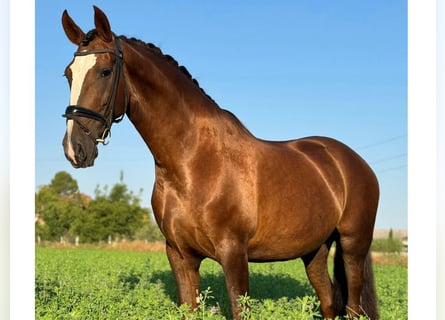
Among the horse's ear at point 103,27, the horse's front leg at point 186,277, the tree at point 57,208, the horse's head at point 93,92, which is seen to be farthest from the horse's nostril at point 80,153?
the tree at point 57,208

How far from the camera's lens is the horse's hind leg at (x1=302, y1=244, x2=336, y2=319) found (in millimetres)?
5665

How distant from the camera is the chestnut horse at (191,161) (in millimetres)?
4043

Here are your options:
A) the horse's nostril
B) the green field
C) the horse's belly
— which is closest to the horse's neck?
the horse's nostril

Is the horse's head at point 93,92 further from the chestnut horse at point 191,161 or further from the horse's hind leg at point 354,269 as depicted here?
the horse's hind leg at point 354,269

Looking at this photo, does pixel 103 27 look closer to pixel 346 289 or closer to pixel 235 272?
pixel 235 272

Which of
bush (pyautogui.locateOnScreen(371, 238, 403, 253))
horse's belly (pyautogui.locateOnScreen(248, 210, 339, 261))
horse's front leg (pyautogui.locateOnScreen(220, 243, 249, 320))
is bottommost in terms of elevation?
bush (pyautogui.locateOnScreen(371, 238, 403, 253))

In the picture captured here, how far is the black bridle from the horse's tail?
267 cm

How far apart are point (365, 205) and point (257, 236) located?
5.05ft

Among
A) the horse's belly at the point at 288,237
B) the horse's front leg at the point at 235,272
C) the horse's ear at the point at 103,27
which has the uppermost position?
the horse's ear at the point at 103,27

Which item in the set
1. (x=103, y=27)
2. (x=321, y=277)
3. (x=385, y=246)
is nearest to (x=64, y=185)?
(x=385, y=246)

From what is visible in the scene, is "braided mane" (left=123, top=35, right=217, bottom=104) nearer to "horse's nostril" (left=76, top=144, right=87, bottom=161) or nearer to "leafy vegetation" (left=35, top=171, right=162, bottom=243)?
"horse's nostril" (left=76, top=144, right=87, bottom=161)

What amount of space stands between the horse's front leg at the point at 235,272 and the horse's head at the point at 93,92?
119cm

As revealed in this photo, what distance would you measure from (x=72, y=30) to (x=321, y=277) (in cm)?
327

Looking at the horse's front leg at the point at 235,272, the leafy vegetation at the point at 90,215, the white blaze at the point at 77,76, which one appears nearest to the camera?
the white blaze at the point at 77,76
